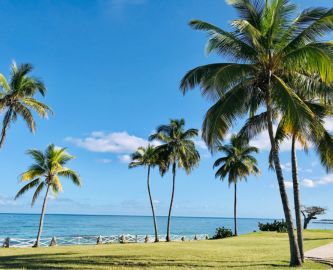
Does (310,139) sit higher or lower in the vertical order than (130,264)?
higher

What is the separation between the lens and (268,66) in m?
14.7

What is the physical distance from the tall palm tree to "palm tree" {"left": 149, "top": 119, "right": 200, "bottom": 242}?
23.0 meters

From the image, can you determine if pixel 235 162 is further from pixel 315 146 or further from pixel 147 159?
pixel 315 146

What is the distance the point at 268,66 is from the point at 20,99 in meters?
14.7

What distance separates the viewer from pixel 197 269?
13133mm

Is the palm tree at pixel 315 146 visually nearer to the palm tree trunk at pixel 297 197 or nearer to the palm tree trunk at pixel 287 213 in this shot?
the palm tree trunk at pixel 297 197

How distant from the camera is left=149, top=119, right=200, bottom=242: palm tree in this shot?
128 ft

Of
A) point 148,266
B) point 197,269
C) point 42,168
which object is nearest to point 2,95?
point 42,168

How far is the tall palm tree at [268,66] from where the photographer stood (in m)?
13.4

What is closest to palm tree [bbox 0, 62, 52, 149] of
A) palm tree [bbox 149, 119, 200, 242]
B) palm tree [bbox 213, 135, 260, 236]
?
palm tree [bbox 149, 119, 200, 242]

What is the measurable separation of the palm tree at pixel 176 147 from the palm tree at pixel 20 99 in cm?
1815

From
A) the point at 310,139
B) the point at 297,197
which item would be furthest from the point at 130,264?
the point at 310,139

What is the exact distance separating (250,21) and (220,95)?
3179 millimetres

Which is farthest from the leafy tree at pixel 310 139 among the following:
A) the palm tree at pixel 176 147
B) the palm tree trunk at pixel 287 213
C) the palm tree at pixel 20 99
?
the palm tree at pixel 176 147
